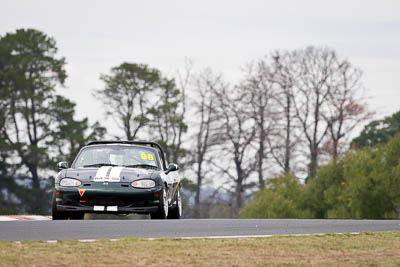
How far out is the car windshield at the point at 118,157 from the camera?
18328 mm

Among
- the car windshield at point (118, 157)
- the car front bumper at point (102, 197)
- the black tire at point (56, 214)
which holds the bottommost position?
the black tire at point (56, 214)

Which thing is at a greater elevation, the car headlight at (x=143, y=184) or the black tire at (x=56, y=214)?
the car headlight at (x=143, y=184)

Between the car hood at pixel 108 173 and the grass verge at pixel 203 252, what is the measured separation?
15.8ft

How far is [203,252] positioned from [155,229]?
3.50m

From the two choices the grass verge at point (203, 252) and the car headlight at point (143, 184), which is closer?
the grass verge at point (203, 252)

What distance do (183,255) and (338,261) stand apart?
1.75 metres

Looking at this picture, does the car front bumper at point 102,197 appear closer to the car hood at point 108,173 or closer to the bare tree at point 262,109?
the car hood at point 108,173

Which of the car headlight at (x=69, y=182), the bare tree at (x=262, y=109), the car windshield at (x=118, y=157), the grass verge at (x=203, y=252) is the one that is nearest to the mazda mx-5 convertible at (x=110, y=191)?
the car headlight at (x=69, y=182)

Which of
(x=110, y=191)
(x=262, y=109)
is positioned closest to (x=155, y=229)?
(x=110, y=191)

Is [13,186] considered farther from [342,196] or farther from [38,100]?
[342,196]

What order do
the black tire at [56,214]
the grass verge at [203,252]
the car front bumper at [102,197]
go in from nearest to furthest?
the grass verge at [203,252] < the car front bumper at [102,197] < the black tire at [56,214]

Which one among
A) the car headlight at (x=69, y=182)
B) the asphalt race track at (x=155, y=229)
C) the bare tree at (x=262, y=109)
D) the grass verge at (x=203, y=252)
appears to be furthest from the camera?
the bare tree at (x=262, y=109)

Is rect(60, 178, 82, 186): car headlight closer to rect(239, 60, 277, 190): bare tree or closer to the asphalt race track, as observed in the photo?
the asphalt race track

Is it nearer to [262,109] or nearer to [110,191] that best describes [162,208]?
[110,191]
